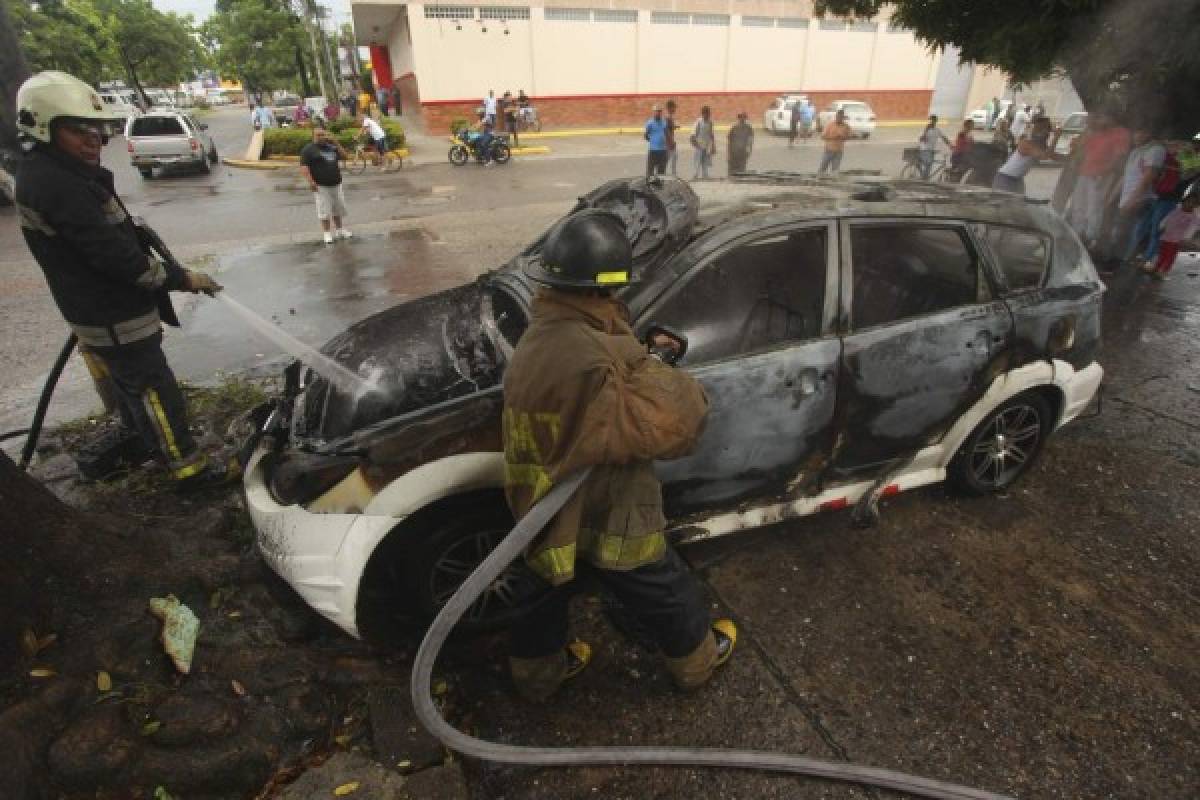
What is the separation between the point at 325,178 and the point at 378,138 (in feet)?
29.1

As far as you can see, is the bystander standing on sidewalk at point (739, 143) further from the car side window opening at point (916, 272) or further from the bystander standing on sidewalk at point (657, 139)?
the car side window opening at point (916, 272)

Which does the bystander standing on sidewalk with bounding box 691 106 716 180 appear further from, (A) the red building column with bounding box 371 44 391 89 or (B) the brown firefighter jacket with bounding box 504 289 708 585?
(A) the red building column with bounding box 371 44 391 89

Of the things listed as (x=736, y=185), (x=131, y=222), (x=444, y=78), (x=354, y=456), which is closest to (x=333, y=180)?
(x=131, y=222)

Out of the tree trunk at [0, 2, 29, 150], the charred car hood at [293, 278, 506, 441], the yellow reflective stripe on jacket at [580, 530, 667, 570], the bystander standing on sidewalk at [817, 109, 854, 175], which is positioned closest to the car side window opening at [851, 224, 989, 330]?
the yellow reflective stripe on jacket at [580, 530, 667, 570]

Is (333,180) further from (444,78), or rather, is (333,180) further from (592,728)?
(444,78)

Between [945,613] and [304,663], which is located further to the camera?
[945,613]

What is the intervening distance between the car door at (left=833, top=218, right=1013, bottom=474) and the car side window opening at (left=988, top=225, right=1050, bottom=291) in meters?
0.15

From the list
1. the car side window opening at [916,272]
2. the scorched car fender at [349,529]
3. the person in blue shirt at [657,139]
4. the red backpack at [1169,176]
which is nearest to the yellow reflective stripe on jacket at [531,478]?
the scorched car fender at [349,529]

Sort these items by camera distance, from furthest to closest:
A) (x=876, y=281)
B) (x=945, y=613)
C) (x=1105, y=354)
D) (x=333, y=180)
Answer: (x=333, y=180) → (x=1105, y=354) → (x=876, y=281) → (x=945, y=613)

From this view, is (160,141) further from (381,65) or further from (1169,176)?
(381,65)

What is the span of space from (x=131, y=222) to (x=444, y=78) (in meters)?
23.1

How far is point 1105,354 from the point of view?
214 inches

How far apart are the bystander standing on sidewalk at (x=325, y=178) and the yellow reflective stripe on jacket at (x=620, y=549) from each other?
340 inches

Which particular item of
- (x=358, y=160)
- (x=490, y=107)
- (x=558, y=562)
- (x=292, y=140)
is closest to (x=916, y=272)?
(x=558, y=562)
